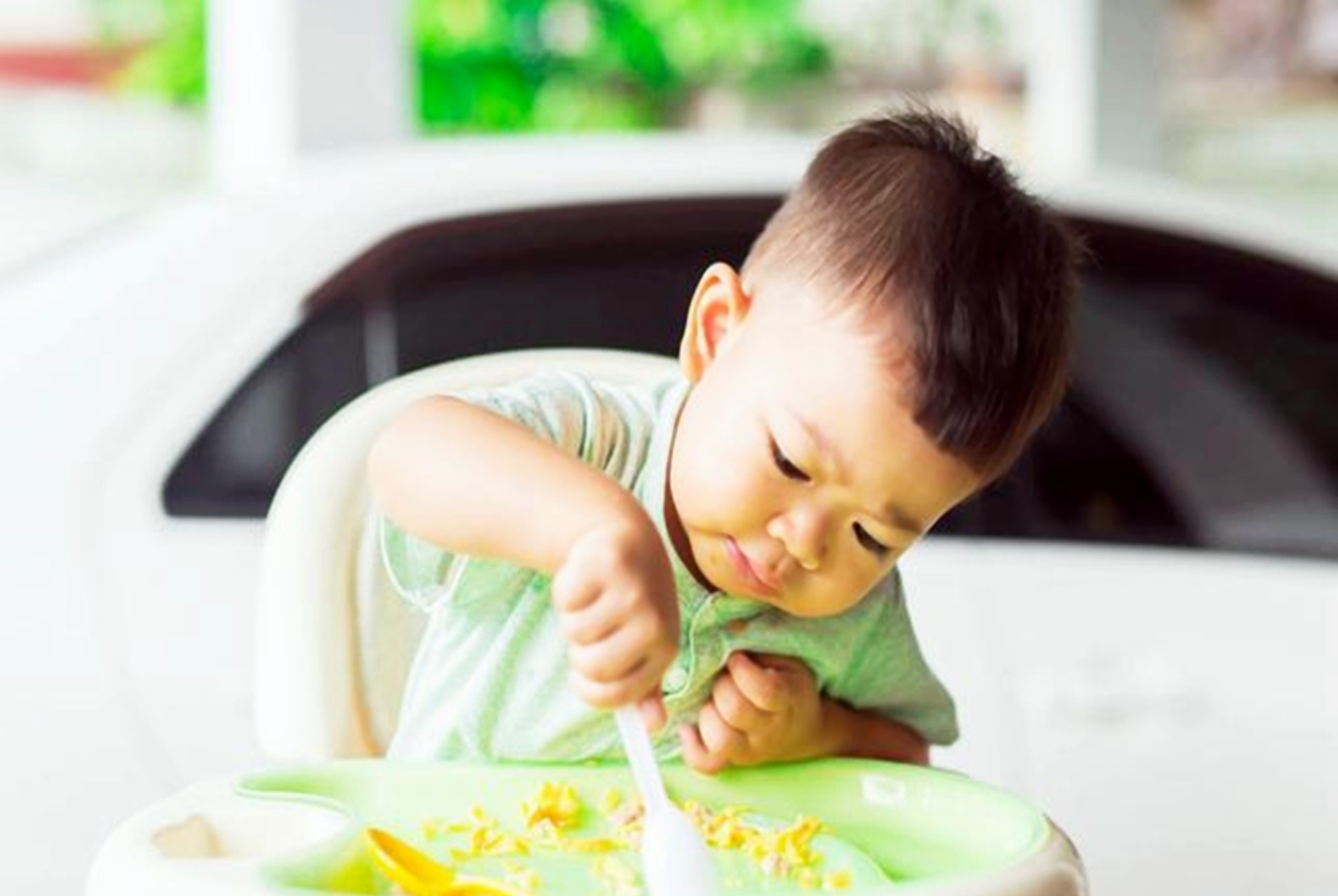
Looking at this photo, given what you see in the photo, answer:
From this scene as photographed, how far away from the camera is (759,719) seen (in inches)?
30.8

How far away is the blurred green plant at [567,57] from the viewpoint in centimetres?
565


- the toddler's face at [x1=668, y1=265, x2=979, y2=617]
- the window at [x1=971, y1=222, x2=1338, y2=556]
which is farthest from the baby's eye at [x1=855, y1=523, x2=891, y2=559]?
the window at [x1=971, y1=222, x2=1338, y2=556]

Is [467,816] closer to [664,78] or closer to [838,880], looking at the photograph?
[838,880]

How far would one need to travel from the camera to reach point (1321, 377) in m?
1.98

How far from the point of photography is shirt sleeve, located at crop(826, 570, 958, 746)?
82cm

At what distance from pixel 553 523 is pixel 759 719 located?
19cm

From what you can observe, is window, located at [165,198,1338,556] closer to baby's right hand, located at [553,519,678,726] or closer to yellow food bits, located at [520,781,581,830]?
yellow food bits, located at [520,781,581,830]

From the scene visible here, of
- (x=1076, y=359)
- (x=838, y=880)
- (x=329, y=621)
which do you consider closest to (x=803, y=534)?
(x=838, y=880)

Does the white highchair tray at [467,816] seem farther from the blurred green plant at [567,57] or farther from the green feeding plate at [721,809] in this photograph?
the blurred green plant at [567,57]

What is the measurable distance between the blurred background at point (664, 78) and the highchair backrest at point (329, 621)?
13.2ft

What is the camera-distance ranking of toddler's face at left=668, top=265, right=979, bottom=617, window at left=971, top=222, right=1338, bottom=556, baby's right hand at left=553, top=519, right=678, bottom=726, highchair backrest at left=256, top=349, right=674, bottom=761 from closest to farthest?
baby's right hand at left=553, top=519, right=678, bottom=726, toddler's face at left=668, top=265, right=979, bottom=617, highchair backrest at left=256, top=349, right=674, bottom=761, window at left=971, top=222, right=1338, bottom=556

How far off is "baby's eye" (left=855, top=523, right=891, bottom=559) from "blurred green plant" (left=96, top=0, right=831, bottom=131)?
4.79 m

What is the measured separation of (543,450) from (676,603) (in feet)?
0.21

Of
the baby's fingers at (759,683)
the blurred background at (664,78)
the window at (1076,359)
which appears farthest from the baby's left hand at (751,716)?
the blurred background at (664,78)
